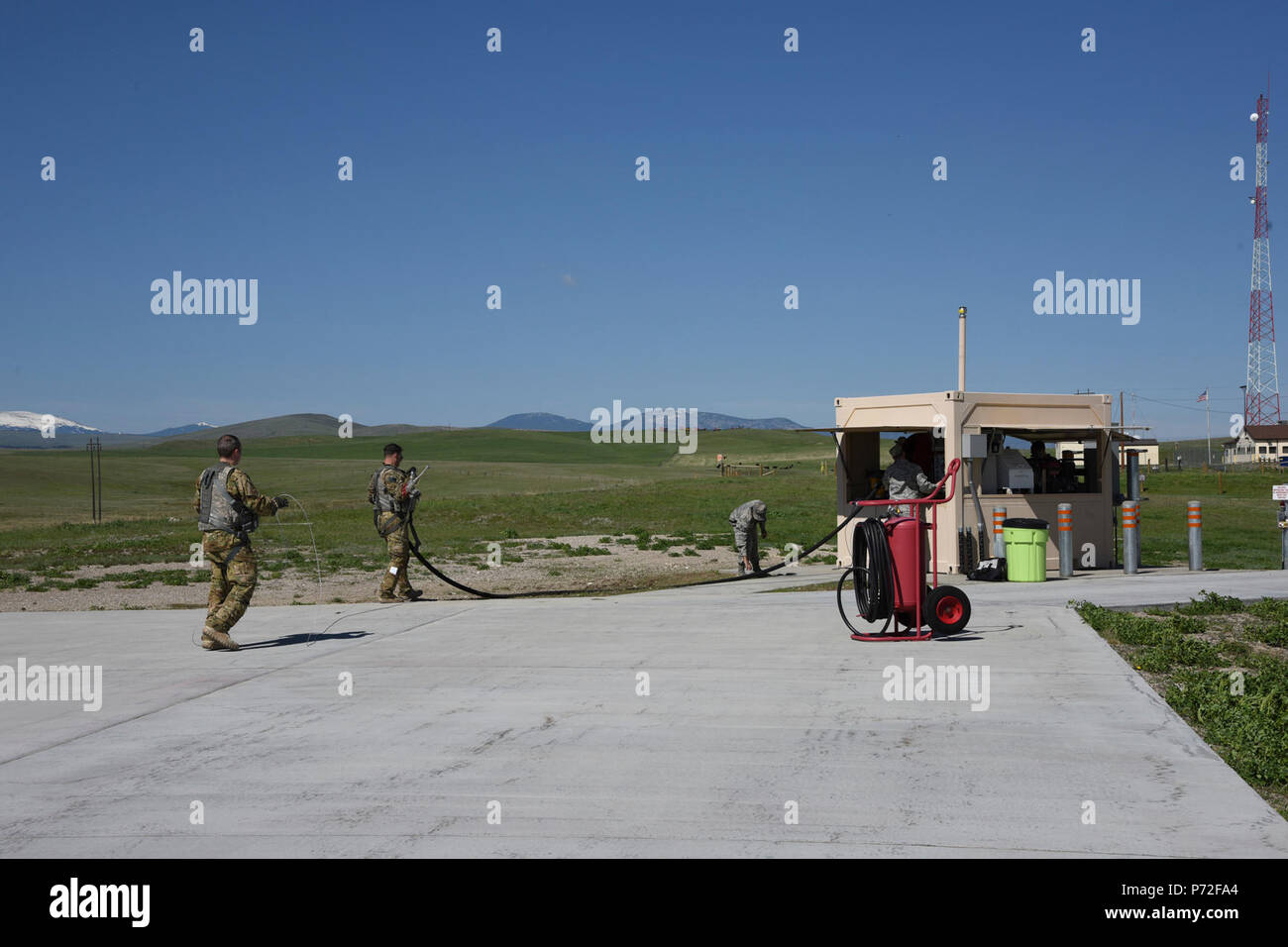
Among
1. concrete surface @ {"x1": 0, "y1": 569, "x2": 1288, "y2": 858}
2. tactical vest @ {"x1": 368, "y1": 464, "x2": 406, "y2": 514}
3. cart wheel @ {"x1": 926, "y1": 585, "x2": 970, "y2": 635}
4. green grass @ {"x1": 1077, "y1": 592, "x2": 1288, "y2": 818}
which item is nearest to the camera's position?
concrete surface @ {"x1": 0, "y1": 569, "x2": 1288, "y2": 858}

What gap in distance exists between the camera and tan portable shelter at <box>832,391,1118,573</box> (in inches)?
752

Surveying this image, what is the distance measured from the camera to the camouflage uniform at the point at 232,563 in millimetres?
11359

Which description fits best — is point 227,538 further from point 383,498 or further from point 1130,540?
point 1130,540

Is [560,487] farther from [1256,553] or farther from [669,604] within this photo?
[669,604]

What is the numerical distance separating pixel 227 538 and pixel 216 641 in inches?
41.4

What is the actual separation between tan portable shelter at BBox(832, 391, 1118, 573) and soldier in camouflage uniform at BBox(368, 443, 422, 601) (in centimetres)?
830

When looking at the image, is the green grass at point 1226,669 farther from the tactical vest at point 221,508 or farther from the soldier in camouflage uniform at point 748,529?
the tactical vest at point 221,508

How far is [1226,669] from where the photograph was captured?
9961 mm

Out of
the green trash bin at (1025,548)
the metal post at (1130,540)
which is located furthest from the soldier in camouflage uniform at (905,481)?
the metal post at (1130,540)

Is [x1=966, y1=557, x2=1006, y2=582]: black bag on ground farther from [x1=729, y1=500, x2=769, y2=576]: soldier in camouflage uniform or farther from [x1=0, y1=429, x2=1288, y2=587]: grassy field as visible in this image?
[x1=0, y1=429, x2=1288, y2=587]: grassy field

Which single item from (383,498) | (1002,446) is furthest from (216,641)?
(1002,446)

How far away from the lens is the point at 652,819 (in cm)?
562

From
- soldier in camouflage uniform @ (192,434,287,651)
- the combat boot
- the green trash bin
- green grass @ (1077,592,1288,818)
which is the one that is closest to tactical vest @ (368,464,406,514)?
soldier in camouflage uniform @ (192,434,287,651)
